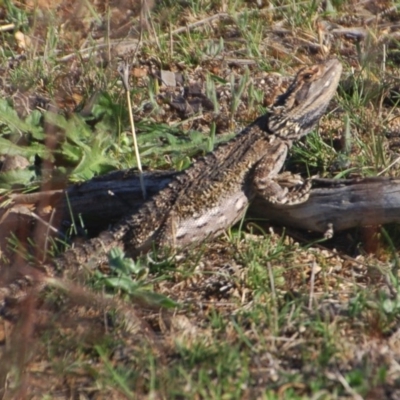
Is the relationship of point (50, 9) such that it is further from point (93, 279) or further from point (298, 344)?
point (298, 344)

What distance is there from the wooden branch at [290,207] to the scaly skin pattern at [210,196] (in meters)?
0.12

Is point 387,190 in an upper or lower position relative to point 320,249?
upper

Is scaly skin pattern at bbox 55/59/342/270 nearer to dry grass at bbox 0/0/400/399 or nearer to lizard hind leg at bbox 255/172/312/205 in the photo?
lizard hind leg at bbox 255/172/312/205

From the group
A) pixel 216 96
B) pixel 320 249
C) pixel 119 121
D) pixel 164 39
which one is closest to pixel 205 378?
pixel 320 249

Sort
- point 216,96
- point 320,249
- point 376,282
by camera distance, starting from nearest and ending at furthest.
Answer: point 376,282, point 320,249, point 216,96

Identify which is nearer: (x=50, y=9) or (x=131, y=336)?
(x=131, y=336)

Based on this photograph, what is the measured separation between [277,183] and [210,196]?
44 cm

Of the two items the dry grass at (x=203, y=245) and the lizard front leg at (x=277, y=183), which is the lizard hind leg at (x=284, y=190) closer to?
the lizard front leg at (x=277, y=183)

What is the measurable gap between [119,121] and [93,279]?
6.22 feet

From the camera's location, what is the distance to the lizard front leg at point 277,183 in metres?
5.73

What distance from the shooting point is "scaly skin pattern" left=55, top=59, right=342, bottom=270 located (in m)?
5.64

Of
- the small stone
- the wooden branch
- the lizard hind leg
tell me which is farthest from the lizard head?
the small stone

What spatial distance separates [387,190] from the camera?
17.8 feet

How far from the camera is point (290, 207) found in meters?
5.79
